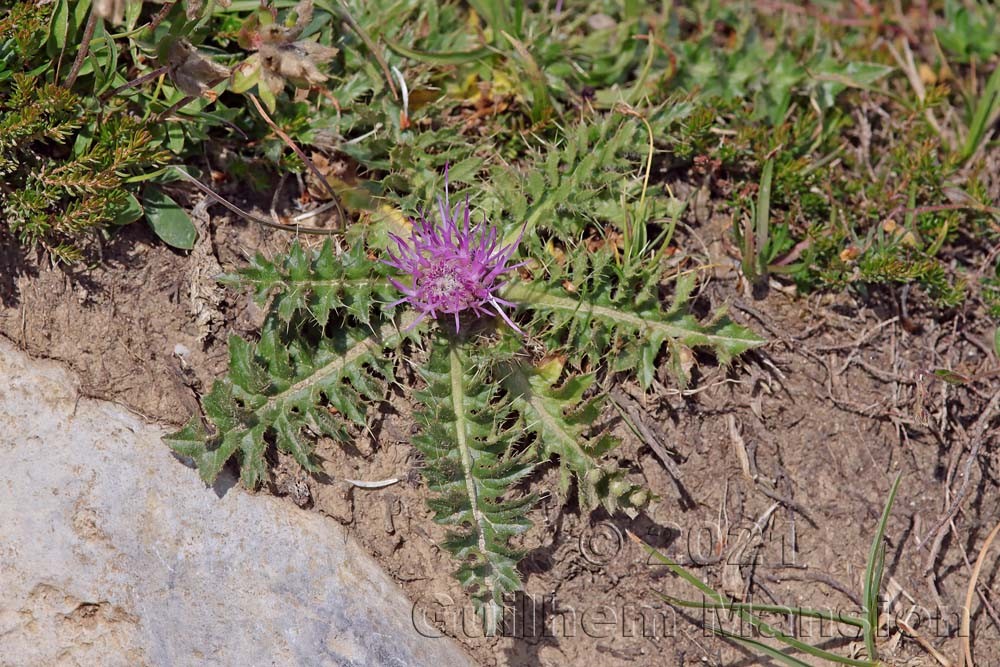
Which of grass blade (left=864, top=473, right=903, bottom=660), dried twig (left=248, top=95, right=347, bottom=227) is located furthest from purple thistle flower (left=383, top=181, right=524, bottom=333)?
grass blade (left=864, top=473, right=903, bottom=660)

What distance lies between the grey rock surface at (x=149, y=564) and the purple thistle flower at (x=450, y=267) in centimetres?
94

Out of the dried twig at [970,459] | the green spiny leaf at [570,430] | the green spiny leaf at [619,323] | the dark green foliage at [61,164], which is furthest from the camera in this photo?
the dried twig at [970,459]

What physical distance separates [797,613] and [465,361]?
1.63m

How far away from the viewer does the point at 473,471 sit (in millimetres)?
3162

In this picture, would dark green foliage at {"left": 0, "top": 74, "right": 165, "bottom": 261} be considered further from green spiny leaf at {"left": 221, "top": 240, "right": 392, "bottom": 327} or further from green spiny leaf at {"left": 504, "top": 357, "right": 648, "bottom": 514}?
green spiny leaf at {"left": 504, "top": 357, "right": 648, "bottom": 514}

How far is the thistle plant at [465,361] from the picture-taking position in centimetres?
313

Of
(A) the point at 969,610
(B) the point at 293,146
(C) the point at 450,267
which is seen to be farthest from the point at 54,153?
(A) the point at 969,610

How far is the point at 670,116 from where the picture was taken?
3.70m

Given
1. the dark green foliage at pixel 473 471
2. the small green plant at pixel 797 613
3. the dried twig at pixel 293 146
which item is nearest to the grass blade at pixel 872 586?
the small green plant at pixel 797 613

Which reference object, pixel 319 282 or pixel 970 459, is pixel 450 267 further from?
pixel 970 459

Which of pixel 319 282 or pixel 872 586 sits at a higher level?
pixel 319 282

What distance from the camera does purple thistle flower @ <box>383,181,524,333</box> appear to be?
322 cm

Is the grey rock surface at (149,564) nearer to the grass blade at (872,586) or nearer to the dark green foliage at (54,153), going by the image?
the dark green foliage at (54,153)

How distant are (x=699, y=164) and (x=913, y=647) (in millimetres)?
Result: 2192
